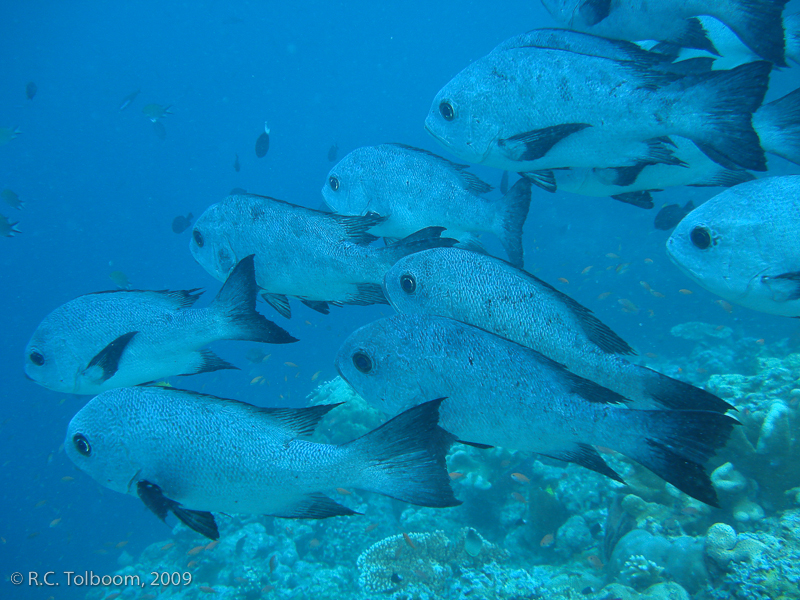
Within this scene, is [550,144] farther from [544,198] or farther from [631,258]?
[544,198]

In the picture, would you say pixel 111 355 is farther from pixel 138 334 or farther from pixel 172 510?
pixel 172 510

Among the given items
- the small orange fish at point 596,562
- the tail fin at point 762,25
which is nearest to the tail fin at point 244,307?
the tail fin at point 762,25

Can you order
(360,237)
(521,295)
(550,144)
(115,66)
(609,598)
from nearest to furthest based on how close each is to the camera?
(521,295)
(550,144)
(360,237)
(609,598)
(115,66)

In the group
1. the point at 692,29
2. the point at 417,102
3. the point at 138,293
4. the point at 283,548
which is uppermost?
the point at 417,102

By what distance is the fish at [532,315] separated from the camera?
1658 millimetres

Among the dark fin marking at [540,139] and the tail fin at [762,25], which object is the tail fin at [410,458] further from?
the tail fin at [762,25]

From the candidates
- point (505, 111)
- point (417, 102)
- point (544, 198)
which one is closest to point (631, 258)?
point (544, 198)

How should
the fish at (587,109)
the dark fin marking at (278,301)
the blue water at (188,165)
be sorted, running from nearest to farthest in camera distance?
the fish at (587,109) < the dark fin marking at (278,301) < the blue water at (188,165)

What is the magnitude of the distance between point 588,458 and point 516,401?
42 centimetres

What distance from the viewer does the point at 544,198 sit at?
23906 millimetres

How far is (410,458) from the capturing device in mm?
1765

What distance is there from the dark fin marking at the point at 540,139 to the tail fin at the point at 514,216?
1.48 feet

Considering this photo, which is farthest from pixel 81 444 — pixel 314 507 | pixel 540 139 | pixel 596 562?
pixel 596 562

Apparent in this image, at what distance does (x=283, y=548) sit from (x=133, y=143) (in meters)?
84.3
